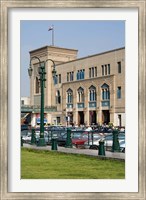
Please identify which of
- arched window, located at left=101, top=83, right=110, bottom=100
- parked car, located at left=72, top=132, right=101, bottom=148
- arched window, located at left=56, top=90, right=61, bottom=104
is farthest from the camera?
arched window, located at left=56, top=90, right=61, bottom=104

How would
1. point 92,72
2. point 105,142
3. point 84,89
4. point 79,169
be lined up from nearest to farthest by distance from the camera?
point 79,169, point 105,142, point 92,72, point 84,89

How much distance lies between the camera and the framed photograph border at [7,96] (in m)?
5.48

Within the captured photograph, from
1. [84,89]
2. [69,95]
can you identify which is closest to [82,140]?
[84,89]

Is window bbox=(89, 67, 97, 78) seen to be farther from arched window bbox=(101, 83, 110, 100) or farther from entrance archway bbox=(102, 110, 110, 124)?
entrance archway bbox=(102, 110, 110, 124)

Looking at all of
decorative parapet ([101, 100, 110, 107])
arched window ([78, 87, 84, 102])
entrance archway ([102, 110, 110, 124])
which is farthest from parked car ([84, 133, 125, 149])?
arched window ([78, 87, 84, 102])

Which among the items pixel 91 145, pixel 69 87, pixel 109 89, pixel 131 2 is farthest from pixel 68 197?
pixel 69 87

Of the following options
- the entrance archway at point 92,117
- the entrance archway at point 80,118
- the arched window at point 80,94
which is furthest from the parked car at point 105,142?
the entrance archway at point 80,118

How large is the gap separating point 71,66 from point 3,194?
5165 centimetres

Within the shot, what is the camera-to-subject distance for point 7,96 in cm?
555

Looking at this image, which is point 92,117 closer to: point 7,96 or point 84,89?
point 84,89

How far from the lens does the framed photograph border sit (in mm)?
5477

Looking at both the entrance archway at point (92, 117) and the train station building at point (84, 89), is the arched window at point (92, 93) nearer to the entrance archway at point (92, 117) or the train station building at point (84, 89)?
the train station building at point (84, 89)

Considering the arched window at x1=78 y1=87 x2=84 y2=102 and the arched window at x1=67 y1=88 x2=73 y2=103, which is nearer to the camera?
the arched window at x1=78 y1=87 x2=84 y2=102

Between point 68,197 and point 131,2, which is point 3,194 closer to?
point 68,197
